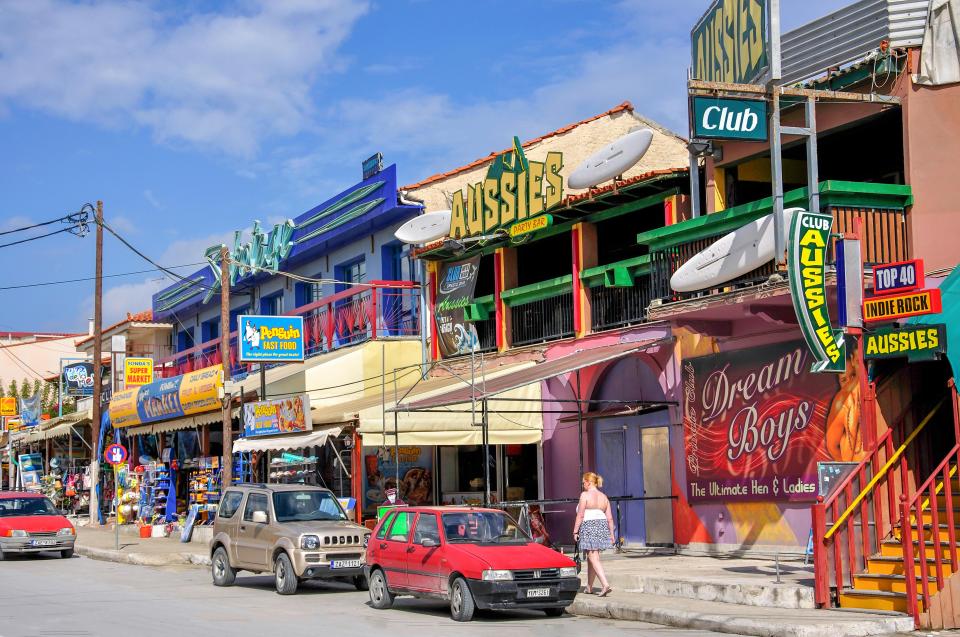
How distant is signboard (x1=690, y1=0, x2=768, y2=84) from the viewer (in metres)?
17.4

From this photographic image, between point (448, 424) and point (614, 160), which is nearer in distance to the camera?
point (614, 160)

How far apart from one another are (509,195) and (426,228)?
2441 millimetres

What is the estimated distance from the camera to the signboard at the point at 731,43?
1744cm

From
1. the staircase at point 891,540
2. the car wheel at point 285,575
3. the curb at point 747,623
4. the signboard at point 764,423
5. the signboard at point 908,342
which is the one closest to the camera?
the curb at point 747,623

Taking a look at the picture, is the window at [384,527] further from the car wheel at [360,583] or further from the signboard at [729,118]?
the signboard at [729,118]

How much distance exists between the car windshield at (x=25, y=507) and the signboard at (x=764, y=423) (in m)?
15.5

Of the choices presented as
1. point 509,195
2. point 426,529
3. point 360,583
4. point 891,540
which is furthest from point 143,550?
point 891,540

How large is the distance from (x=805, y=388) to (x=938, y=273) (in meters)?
2.83

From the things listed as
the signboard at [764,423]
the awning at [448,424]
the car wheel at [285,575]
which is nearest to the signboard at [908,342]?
the signboard at [764,423]

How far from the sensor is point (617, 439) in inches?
905

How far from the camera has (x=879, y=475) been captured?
13961 mm

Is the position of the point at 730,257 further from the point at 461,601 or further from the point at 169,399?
the point at 169,399

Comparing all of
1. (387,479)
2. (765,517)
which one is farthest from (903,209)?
(387,479)

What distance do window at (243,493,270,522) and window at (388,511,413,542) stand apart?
3.50 metres
